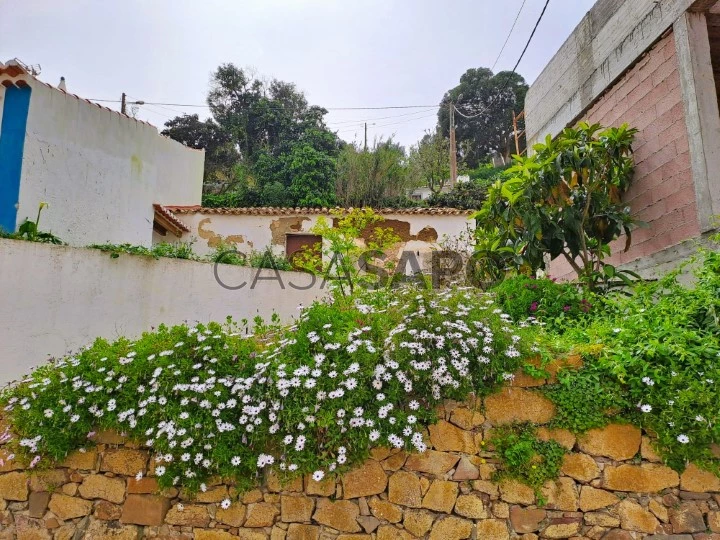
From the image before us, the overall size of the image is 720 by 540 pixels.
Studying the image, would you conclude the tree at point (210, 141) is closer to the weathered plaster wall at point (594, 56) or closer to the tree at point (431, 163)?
the tree at point (431, 163)

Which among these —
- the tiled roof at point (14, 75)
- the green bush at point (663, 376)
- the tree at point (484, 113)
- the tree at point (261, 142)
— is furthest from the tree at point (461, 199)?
the tree at point (484, 113)

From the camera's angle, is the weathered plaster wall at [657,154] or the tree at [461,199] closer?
the weathered plaster wall at [657,154]

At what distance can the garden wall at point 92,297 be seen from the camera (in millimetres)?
4793

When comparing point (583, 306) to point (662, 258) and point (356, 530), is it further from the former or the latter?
point (356, 530)

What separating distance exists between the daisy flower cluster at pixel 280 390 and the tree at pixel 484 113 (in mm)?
29726

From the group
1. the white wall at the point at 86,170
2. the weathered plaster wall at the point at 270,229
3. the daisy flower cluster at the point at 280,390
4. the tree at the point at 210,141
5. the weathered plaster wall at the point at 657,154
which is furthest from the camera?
the tree at the point at 210,141

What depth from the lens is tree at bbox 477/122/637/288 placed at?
4406 mm

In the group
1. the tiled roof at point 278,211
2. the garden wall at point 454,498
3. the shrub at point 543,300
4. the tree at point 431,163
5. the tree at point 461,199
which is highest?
the tree at point 431,163

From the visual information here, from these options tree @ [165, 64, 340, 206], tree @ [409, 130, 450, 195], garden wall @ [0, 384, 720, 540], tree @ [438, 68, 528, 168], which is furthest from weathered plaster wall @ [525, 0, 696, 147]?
tree @ [438, 68, 528, 168]

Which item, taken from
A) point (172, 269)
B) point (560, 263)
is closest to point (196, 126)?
point (172, 269)

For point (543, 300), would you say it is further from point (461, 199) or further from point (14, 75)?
point (461, 199)

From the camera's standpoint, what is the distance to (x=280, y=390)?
8.66ft

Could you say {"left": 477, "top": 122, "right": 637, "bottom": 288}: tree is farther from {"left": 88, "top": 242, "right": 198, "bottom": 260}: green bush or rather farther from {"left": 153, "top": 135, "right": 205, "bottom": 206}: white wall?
Answer: {"left": 153, "top": 135, "right": 205, "bottom": 206}: white wall

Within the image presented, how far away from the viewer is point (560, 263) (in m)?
6.29
